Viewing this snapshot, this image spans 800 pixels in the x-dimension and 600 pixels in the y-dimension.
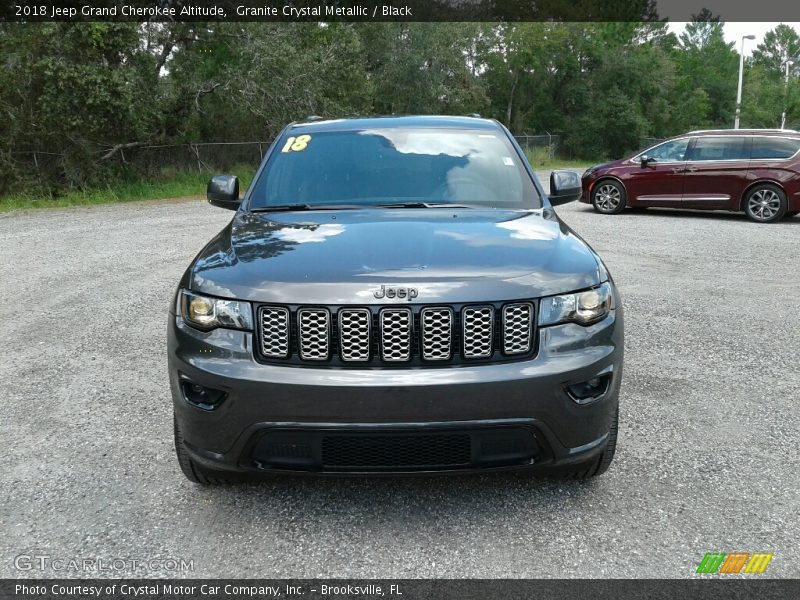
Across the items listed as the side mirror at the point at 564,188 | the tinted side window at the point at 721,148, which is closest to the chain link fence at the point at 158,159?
the tinted side window at the point at 721,148

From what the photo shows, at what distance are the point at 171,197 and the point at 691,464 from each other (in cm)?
1998

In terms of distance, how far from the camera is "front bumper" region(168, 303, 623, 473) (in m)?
2.74

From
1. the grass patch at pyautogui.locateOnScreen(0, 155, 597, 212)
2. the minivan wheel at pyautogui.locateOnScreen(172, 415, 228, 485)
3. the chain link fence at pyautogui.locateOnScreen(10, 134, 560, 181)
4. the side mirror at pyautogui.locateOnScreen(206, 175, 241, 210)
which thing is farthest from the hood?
the chain link fence at pyautogui.locateOnScreen(10, 134, 560, 181)

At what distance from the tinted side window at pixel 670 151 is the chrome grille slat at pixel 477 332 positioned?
42.5ft

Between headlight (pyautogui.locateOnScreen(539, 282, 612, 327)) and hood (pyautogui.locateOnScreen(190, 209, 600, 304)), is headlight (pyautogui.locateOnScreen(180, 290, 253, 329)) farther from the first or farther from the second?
headlight (pyautogui.locateOnScreen(539, 282, 612, 327))

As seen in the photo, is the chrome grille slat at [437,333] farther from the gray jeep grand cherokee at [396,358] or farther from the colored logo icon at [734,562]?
the colored logo icon at [734,562]

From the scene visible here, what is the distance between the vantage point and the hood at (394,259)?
2861 mm

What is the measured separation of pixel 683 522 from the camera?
313 centimetres

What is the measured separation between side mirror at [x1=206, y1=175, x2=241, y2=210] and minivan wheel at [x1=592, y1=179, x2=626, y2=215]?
39.5ft

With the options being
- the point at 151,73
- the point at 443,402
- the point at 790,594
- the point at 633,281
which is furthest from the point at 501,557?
the point at 151,73

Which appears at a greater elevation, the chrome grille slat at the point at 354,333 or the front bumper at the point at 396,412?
the chrome grille slat at the point at 354,333

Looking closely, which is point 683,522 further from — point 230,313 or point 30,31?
point 30,31

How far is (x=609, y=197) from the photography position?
1539 centimetres

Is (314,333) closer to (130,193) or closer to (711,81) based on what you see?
(130,193)
